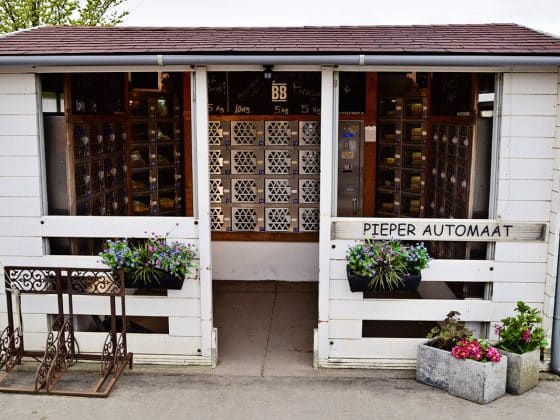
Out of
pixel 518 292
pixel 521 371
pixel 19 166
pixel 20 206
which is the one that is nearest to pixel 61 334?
pixel 20 206

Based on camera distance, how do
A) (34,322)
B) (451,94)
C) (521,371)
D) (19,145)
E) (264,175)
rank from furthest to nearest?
1. (264,175)
2. (451,94)
3. (34,322)
4. (19,145)
5. (521,371)

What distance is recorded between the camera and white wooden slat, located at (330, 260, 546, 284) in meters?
6.20

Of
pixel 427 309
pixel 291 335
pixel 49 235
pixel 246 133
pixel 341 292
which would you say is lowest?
Result: pixel 291 335

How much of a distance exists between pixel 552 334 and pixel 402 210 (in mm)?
3000

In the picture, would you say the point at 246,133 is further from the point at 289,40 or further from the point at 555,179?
the point at 555,179

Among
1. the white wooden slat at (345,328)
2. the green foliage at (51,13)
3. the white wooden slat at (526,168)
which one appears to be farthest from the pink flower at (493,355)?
the green foliage at (51,13)

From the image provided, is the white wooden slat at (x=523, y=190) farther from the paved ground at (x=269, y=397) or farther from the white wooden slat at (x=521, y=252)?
the paved ground at (x=269, y=397)

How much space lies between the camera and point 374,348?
6.36m

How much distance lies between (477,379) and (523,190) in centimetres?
174

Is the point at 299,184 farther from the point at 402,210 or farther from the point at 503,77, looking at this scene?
the point at 503,77

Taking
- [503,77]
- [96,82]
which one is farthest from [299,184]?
[503,77]

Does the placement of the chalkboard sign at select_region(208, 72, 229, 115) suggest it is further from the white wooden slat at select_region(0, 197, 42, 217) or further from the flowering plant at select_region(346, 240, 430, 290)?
the flowering plant at select_region(346, 240, 430, 290)

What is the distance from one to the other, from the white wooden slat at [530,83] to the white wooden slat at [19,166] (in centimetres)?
430

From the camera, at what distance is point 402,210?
8.85 metres
